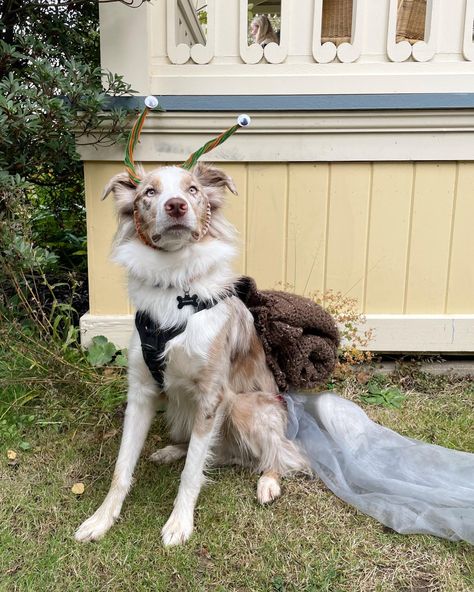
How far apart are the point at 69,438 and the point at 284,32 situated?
2.63 metres

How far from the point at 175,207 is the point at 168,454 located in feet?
4.31

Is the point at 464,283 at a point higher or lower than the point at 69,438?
higher

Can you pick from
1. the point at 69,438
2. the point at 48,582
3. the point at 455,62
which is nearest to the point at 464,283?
the point at 455,62

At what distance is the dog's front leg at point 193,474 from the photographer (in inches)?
78.8

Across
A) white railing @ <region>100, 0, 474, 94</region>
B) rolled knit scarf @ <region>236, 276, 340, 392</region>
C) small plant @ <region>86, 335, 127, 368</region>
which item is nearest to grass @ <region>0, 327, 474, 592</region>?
small plant @ <region>86, 335, 127, 368</region>

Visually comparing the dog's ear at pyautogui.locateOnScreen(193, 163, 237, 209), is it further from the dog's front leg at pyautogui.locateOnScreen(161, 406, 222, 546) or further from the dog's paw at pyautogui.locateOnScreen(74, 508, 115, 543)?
the dog's paw at pyautogui.locateOnScreen(74, 508, 115, 543)

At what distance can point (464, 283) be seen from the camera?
3.26m

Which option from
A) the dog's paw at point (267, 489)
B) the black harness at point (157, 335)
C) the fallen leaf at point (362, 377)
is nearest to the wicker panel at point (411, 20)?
the fallen leaf at point (362, 377)

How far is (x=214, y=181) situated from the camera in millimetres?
2238

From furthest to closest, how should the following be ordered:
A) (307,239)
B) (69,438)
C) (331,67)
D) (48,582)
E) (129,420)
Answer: (307,239) < (331,67) < (69,438) < (129,420) < (48,582)

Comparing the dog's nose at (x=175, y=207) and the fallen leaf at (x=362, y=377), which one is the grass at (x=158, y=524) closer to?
the fallen leaf at (x=362, y=377)

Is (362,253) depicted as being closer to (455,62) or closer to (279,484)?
(455,62)

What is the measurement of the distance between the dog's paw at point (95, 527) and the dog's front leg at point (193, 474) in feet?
0.75

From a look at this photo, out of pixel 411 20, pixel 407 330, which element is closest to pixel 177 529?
pixel 407 330
